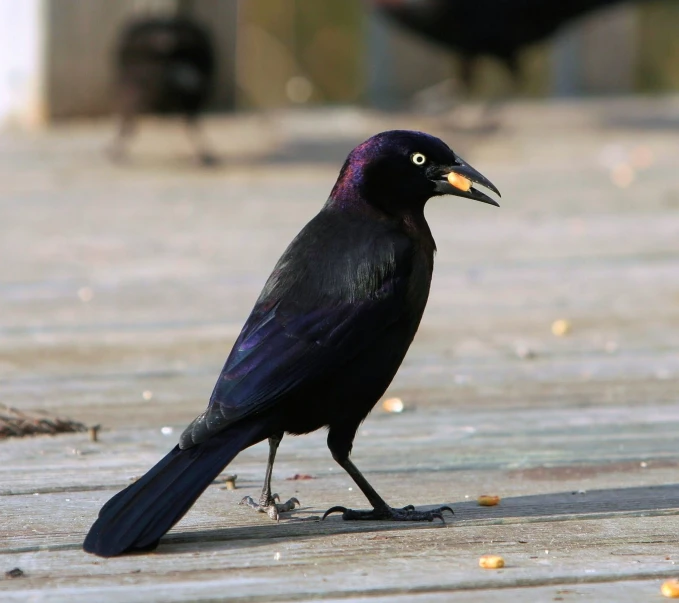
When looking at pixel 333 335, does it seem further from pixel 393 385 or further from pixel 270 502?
pixel 393 385

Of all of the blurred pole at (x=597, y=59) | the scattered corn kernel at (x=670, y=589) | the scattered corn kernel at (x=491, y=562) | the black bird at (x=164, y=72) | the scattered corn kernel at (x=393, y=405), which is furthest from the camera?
the blurred pole at (x=597, y=59)

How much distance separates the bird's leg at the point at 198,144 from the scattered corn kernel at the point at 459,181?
217 inches

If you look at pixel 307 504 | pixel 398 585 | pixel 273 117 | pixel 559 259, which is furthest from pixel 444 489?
pixel 273 117

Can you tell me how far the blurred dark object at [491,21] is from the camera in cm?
923

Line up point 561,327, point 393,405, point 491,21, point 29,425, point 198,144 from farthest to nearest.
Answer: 1. point 491,21
2. point 198,144
3. point 561,327
4. point 393,405
5. point 29,425

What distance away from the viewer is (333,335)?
258cm

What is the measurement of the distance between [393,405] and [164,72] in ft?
16.2

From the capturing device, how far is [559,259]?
564 centimetres

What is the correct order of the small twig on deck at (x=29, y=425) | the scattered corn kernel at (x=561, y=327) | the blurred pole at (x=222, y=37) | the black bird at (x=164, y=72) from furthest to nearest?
the blurred pole at (x=222, y=37), the black bird at (x=164, y=72), the scattered corn kernel at (x=561, y=327), the small twig on deck at (x=29, y=425)

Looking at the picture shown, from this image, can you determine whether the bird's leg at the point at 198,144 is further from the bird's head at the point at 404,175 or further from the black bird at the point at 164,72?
the bird's head at the point at 404,175

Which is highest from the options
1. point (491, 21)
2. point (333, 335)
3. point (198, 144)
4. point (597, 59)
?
point (491, 21)

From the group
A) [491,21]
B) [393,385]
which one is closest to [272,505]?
[393,385]

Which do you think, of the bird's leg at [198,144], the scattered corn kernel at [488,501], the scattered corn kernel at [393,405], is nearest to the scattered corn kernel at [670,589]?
the scattered corn kernel at [488,501]

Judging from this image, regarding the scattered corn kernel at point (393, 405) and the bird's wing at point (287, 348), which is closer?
the bird's wing at point (287, 348)
